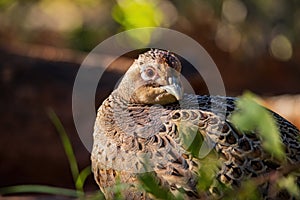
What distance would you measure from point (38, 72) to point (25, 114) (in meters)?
0.38

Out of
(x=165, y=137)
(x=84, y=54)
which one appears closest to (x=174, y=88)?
(x=165, y=137)

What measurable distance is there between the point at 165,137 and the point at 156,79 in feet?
1.05

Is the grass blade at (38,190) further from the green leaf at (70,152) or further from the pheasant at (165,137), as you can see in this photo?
the pheasant at (165,137)

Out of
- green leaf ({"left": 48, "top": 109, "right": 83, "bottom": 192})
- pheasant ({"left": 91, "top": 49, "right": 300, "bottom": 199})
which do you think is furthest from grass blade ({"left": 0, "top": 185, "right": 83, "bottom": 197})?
pheasant ({"left": 91, "top": 49, "right": 300, "bottom": 199})

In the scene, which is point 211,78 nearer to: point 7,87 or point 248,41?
point 7,87

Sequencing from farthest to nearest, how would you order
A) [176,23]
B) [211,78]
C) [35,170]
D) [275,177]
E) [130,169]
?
[176,23], [35,170], [211,78], [130,169], [275,177]

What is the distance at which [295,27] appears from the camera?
8.66 m

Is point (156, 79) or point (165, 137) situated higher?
point (156, 79)

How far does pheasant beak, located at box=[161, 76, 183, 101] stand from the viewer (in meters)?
3.12

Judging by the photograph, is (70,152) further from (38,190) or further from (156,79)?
(156,79)

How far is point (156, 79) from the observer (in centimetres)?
324

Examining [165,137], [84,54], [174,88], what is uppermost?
[174,88]

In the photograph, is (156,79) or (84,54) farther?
(84,54)

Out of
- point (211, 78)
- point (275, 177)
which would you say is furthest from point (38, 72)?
point (275, 177)
